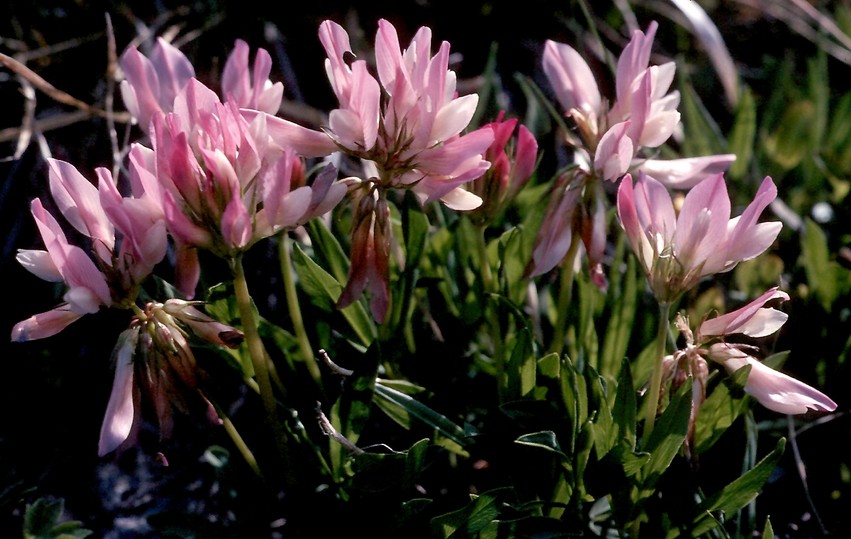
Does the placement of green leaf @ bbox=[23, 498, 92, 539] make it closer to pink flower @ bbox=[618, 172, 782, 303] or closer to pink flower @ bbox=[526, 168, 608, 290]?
pink flower @ bbox=[526, 168, 608, 290]

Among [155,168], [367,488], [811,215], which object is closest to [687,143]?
[811,215]

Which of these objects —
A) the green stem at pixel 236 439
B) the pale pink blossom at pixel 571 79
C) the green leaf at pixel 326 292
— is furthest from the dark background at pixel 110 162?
the pale pink blossom at pixel 571 79

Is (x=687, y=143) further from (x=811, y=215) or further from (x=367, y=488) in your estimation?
(x=367, y=488)

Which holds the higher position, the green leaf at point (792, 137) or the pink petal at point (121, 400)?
the pink petal at point (121, 400)

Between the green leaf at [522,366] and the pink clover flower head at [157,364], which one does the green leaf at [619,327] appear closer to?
the green leaf at [522,366]

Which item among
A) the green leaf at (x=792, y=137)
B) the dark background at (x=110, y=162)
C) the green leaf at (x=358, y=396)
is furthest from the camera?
the green leaf at (x=792, y=137)

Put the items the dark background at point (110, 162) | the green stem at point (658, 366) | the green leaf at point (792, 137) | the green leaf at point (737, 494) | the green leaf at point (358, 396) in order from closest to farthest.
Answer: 1. the green stem at point (658, 366)
2. the green leaf at point (737, 494)
3. the green leaf at point (358, 396)
4. the dark background at point (110, 162)
5. the green leaf at point (792, 137)

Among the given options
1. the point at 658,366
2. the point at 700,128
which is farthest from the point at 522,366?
the point at 700,128
